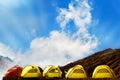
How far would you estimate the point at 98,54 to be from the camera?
308 feet

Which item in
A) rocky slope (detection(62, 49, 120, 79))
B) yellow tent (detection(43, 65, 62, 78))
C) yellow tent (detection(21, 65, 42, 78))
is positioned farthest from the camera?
rocky slope (detection(62, 49, 120, 79))

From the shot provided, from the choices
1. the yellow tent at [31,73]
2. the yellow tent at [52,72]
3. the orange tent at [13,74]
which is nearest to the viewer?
the yellow tent at [31,73]

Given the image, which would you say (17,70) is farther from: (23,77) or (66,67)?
(66,67)

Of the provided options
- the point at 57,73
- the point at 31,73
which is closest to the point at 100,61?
the point at 57,73

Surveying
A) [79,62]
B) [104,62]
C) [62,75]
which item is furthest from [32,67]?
[79,62]

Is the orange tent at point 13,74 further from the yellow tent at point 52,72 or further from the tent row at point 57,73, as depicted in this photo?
the yellow tent at point 52,72

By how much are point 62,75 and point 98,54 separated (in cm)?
5168

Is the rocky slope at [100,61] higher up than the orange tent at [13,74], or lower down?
higher up

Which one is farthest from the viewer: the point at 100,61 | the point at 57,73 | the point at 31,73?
the point at 100,61

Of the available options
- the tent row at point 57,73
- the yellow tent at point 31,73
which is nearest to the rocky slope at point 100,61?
the tent row at point 57,73

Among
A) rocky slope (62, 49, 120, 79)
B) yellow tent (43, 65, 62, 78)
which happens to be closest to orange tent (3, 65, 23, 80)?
yellow tent (43, 65, 62, 78)

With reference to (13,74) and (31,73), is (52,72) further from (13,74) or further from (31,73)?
(13,74)

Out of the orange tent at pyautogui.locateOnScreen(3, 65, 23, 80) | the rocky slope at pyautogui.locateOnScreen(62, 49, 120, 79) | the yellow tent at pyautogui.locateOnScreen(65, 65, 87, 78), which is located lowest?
the yellow tent at pyautogui.locateOnScreen(65, 65, 87, 78)

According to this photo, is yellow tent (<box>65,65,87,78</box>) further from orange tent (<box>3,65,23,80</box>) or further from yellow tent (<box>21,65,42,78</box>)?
orange tent (<box>3,65,23,80</box>)
